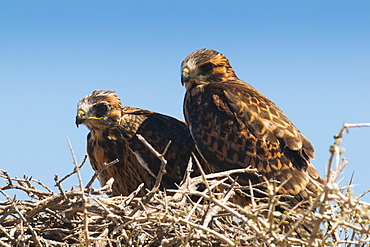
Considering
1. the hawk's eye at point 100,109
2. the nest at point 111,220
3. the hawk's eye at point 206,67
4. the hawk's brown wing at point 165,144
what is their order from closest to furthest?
the nest at point 111,220
the hawk's brown wing at point 165,144
the hawk's eye at point 100,109
the hawk's eye at point 206,67

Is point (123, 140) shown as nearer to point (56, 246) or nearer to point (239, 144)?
point (239, 144)

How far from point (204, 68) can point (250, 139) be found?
112 centimetres

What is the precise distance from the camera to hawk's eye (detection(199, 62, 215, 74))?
6564 mm

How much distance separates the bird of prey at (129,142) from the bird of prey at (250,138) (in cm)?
27

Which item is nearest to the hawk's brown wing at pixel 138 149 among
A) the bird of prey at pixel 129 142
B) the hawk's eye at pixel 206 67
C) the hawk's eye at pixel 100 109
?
the bird of prey at pixel 129 142

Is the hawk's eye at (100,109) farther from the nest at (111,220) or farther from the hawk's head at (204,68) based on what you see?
the nest at (111,220)

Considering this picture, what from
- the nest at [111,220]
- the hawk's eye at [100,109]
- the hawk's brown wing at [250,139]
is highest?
the hawk's eye at [100,109]

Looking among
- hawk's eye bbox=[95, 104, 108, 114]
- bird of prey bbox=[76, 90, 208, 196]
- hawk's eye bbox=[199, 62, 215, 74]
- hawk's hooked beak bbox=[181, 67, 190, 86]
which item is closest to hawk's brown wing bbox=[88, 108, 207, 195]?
bird of prey bbox=[76, 90, 208, 196]

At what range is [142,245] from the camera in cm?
487

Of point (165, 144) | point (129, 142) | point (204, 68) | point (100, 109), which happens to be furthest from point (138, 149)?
point (204, 68)

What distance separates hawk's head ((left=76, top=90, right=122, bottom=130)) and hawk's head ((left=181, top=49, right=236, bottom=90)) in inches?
31.4

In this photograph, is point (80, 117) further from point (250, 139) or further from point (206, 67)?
point (250, 139)

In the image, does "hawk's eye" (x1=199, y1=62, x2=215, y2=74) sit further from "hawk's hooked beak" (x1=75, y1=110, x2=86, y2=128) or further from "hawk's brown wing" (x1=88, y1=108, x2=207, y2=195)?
"hawk's hooked beak" (x1=75, y1=110, x2=86, y2=128)

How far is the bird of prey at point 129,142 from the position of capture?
613 centimetres
